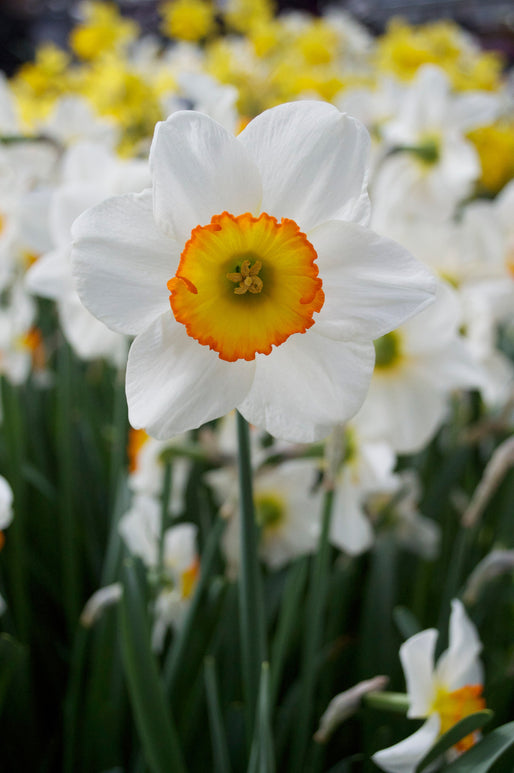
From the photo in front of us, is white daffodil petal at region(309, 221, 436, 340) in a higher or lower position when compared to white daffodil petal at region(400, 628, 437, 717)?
higher

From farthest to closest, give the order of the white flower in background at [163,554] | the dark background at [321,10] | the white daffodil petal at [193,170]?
the dark background at [321,10] < the white flower in background at [163,554] < the white daffodil petal at [193,170]

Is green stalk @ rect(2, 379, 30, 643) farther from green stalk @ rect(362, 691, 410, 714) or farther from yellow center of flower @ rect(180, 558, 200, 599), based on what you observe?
green stalk @ rect(362, 691, 410, 714)

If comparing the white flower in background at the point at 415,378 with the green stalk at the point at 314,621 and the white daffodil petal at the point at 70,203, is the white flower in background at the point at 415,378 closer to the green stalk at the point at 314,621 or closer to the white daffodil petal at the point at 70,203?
the green stalk at the point at 314,621

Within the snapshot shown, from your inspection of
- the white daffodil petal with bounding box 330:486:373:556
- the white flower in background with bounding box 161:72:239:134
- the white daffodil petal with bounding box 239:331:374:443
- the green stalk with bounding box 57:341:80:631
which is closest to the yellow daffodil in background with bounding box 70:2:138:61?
the white flower in background with bounding box 161:72:239:134

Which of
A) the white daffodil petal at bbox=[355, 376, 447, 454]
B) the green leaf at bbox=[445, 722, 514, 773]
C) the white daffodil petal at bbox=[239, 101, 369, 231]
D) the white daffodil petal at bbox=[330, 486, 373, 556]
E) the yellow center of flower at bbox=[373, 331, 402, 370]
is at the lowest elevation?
the white daffodil petal at bbox=[330, 486, 373, 556]

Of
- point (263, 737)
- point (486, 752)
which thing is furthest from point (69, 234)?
point (486, 752)

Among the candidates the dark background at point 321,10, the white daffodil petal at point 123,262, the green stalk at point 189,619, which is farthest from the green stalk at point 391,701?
the dark background at point 321,10
